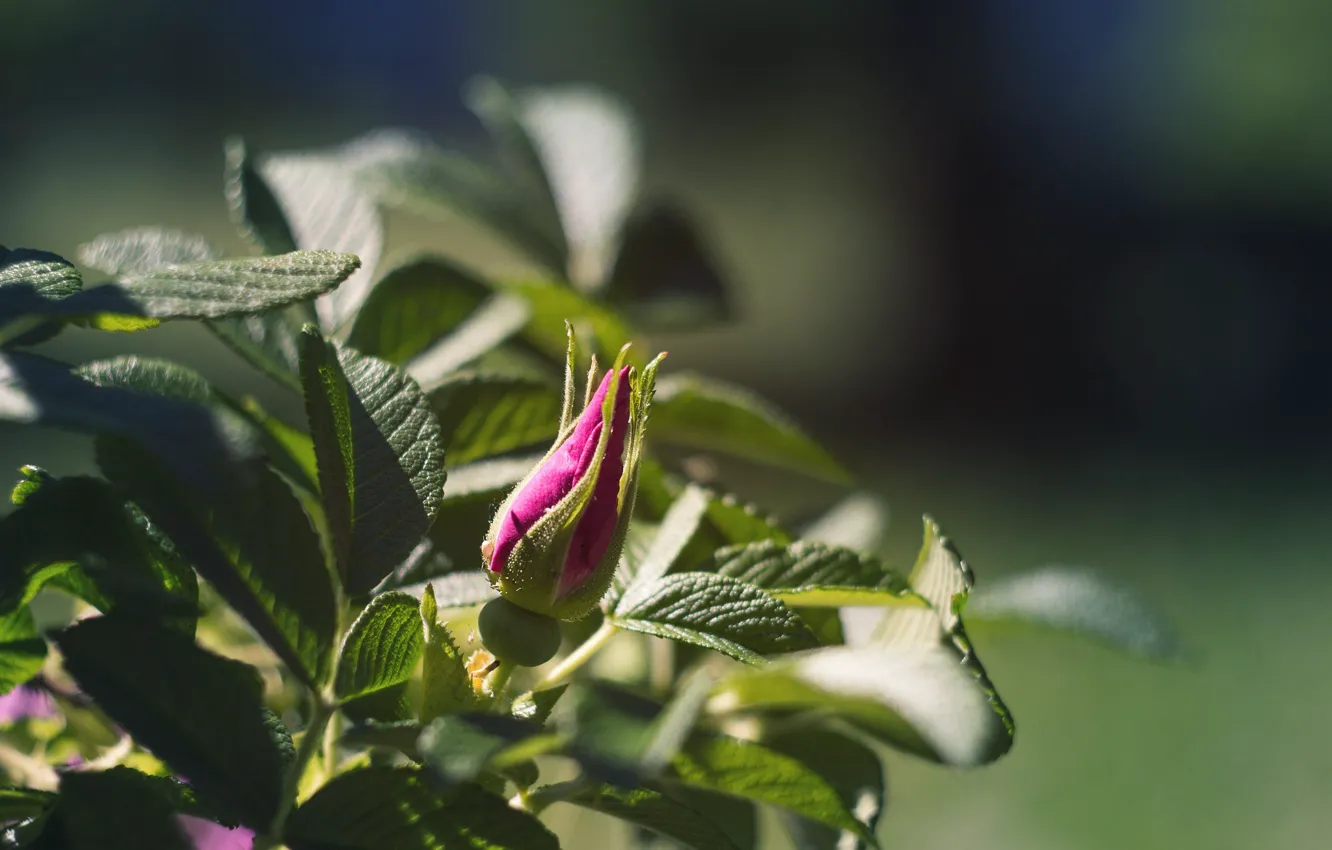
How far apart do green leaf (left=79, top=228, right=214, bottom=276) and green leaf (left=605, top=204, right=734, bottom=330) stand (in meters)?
0.26

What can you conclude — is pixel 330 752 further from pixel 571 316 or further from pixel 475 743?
pixel 571 316

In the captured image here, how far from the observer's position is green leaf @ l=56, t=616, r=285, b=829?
0.88ft

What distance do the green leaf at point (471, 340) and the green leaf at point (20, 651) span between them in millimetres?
145

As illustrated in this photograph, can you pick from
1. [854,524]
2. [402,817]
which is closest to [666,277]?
[854,524]

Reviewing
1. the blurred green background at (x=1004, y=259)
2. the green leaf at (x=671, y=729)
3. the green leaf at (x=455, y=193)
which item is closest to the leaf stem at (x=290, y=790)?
the green leaf at (x=671, y=729)

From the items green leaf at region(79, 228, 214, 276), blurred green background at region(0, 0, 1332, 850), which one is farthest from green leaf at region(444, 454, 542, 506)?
blurred green background at region(0, 0, 1332, 850)

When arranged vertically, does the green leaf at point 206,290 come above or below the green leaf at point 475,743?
above

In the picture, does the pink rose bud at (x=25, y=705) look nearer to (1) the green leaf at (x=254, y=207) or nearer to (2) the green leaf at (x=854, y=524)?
(1) the green leaf at (x=254, y=207)

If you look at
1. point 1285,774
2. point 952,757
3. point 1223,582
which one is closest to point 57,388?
point 952,757

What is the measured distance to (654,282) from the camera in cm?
62

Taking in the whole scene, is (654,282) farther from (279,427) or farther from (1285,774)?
(1285,774)

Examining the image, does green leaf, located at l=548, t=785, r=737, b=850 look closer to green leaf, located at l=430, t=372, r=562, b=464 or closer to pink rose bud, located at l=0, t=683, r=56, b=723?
green leaf, located at l=430, t=372, r=562, b=464

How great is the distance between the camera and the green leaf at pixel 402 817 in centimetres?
28

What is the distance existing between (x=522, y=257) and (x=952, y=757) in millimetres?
455
